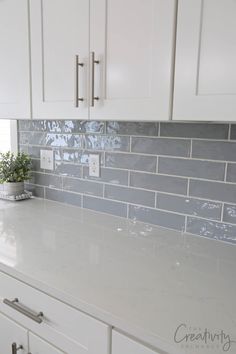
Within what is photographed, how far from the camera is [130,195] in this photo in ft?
4.69

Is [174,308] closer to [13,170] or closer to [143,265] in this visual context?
[143,265]

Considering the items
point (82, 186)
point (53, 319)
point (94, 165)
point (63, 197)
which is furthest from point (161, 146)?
point (53, 319)

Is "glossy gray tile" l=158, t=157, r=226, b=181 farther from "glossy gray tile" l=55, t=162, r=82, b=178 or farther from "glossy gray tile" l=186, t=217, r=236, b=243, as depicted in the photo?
"glossy gray tile" l=55, t=162, r=82, b=178

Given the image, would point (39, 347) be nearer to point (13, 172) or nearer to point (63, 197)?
point (63, 197)

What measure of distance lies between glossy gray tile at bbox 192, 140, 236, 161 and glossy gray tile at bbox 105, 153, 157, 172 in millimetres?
205

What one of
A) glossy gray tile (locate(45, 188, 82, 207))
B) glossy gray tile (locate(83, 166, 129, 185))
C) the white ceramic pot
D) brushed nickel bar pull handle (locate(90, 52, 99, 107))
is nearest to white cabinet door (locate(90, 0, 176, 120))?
brushed nickel bar pull handle (locate(90, 52, 99, 107))

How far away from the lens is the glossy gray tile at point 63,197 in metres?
1.64

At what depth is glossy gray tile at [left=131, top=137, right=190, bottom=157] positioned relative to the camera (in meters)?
1.25

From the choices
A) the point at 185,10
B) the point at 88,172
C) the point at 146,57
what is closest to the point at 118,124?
the point at 88,172

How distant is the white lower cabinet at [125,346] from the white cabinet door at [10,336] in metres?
0.37

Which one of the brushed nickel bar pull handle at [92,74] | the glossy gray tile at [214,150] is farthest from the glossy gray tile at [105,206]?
the brushed nickel bar pull handle at [92,74]

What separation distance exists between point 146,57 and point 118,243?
0.68m

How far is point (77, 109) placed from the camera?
3.74 feet

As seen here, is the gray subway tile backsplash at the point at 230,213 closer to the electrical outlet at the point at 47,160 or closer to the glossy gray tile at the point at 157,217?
the glossy gray tile at the point at 157,217
